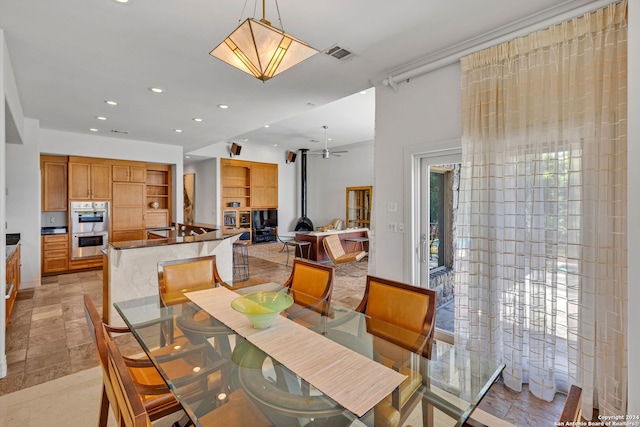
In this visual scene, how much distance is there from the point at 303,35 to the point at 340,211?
7.94 metres

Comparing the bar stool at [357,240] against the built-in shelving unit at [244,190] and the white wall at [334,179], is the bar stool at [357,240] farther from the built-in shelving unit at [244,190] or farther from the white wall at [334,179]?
the built-in shelving unit at [244,190]

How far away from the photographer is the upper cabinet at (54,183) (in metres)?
6.04

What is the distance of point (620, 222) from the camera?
193cm

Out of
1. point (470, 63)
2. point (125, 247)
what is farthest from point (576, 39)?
point (125, 247)

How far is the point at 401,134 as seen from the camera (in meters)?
3.27

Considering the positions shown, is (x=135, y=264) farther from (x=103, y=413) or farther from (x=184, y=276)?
(x=103, y=413)

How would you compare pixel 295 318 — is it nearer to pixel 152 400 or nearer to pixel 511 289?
pixel 152 400

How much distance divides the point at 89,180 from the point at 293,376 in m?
7.05

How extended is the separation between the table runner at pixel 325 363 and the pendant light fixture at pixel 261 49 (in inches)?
63.1

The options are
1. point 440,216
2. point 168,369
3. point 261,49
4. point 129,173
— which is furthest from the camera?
point 129,173

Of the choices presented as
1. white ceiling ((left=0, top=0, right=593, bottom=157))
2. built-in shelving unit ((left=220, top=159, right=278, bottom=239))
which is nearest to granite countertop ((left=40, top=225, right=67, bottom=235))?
white ceiling ((left=0, top=0, right=593, bottom=157))

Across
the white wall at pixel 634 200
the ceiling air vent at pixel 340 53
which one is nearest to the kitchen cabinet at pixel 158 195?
the ceiling air vent at pixel 340 53

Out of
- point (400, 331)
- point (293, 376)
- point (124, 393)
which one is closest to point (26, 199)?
point (124, 393)

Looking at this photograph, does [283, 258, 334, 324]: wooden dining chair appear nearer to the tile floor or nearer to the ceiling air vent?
the tile floor
